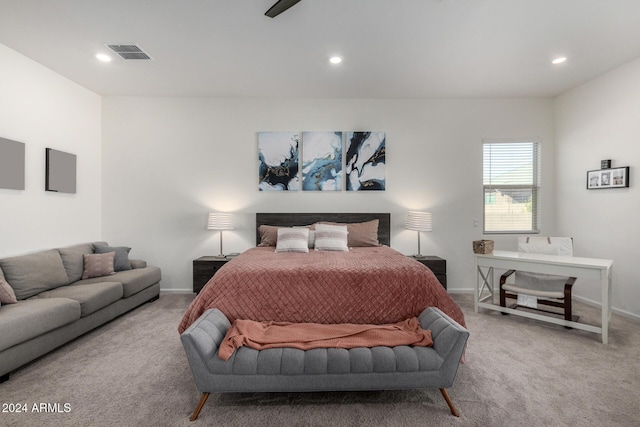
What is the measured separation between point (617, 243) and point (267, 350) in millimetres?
4303

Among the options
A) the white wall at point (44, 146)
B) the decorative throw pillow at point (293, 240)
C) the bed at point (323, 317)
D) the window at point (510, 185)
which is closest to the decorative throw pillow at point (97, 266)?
the white wall at point (44, 146)

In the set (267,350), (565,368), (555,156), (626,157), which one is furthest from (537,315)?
(267,350)

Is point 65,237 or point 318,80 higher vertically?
point 318,80

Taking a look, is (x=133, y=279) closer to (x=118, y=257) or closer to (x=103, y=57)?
(x=118, y=257)

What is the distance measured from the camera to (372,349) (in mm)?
1897

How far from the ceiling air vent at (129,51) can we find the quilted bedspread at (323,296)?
255 centimetres

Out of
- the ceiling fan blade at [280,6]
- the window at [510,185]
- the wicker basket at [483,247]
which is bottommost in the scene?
the wicker basket at [483,247]

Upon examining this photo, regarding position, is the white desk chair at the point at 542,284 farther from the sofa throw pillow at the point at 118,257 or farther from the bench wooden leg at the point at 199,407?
the sofa throw pillow at the point at 118,257

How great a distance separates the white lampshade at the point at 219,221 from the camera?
4.16m

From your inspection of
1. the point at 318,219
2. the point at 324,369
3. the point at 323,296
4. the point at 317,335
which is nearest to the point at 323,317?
the point at 323,296

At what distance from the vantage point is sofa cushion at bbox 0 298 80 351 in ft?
7.07

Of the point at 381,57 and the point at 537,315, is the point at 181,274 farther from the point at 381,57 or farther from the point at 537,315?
the point at 537,315

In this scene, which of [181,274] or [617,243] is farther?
[181,274]

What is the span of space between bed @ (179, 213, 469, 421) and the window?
228cm
